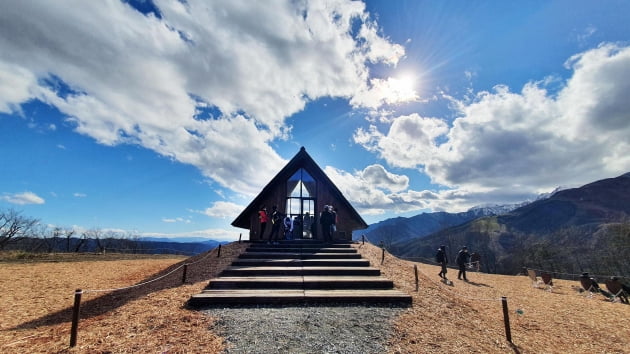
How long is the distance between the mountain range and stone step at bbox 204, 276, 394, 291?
2720 cm

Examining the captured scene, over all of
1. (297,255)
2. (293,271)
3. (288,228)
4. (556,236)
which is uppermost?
(288,228)

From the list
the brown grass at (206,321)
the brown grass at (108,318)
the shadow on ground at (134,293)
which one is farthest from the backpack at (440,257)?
the brown grass at (108,318)

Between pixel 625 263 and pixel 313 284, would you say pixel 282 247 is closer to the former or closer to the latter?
pixel 313 284

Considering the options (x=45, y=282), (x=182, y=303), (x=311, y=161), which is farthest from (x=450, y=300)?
(x=45, y=282)

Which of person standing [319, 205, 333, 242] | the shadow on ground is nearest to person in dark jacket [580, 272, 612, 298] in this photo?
person standing [319, 205, 333, 242]

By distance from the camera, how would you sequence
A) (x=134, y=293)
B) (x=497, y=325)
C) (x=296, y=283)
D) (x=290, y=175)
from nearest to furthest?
(x=497, y=325), (x=296, y=283), (x=134, y=293), (x=290, y=175)

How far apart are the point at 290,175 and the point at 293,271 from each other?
27.4 ft

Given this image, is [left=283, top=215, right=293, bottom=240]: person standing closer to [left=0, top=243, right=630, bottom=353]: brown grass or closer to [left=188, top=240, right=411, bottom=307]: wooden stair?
[left=188, top=240, right=411, bottom=307]: wooden stair

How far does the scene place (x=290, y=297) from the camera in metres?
7.12

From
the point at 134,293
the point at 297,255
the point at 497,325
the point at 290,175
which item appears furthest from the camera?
the point at 290,175

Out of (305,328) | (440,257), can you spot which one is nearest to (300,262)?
(305,328)

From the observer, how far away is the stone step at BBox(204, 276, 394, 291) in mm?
8164

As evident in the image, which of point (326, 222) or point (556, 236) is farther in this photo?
point (556, 236)

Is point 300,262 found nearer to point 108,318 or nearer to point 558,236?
point 108,318
